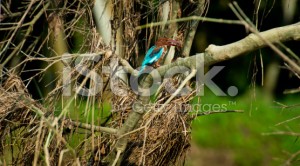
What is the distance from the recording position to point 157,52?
429 cm

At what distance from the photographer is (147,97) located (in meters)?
4.17

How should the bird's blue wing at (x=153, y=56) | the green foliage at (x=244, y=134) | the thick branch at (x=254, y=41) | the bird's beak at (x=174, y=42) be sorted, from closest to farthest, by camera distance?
the thick branch at (x=254, y=41) < the bird's blue wing at (x=153, y=56) < the bird's beak at (x=174, y=42) < the green foliage at (x=244, y=134)

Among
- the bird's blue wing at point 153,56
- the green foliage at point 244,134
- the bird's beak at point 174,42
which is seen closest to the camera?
the bird's blue wing at point 153,56

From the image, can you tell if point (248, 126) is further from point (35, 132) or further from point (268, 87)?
point (35, 132)

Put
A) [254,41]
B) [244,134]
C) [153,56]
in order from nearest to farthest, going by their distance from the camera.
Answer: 1. [254,41]
2. [153,56]
3. [244,134]

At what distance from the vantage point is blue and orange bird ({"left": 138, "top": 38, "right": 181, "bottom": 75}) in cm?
424

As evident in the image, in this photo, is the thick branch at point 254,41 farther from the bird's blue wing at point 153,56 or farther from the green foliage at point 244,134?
the green foliage at point 244,134

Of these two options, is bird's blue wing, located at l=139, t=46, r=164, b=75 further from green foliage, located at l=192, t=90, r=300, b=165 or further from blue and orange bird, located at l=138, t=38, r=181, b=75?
green foliage, located at l=192, t=90, r=300, b=165

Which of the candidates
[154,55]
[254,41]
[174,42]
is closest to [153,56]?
[154,55]

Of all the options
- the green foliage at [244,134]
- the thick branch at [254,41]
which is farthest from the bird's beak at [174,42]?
the green foliage at [244,134]

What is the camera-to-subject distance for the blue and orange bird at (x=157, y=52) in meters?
4.24

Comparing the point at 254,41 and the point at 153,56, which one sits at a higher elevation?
the point at 254,41

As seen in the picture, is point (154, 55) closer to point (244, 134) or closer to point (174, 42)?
point (174, 42)

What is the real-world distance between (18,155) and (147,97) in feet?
3.51
